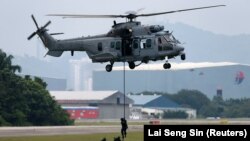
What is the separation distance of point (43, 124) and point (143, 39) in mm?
51232

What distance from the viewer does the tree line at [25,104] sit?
11044cm

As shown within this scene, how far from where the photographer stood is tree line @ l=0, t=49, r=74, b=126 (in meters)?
110

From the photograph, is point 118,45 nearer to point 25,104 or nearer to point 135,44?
point 135,44

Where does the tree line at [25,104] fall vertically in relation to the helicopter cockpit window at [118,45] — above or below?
Answer: below

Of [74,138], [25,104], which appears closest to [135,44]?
[74,138]

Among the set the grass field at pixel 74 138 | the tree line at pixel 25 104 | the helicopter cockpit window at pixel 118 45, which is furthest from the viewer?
the tree line at pixel 25 104

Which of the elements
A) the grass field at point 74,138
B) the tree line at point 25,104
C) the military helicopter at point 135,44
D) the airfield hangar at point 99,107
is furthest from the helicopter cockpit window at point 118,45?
the airfield hangar at point 99,107

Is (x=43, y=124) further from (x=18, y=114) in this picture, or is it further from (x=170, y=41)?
(x=170, y=41)

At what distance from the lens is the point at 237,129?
110 ft

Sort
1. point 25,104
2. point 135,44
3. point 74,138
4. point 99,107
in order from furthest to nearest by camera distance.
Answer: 1. point 99,107
2. point 25,104
3. point 74,138
4. point 135,44

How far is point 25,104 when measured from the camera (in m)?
114

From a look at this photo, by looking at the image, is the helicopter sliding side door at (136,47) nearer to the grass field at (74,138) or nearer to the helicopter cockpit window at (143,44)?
the helicopter cockpit window at (143,44)

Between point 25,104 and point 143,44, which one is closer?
point 143,44

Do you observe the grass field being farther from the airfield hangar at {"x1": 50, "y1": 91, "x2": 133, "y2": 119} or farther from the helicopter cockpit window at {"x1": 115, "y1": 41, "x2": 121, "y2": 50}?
the airfield hangar at {"x1": 50, "y1": 91, "x2": 133, "y2": 119}
